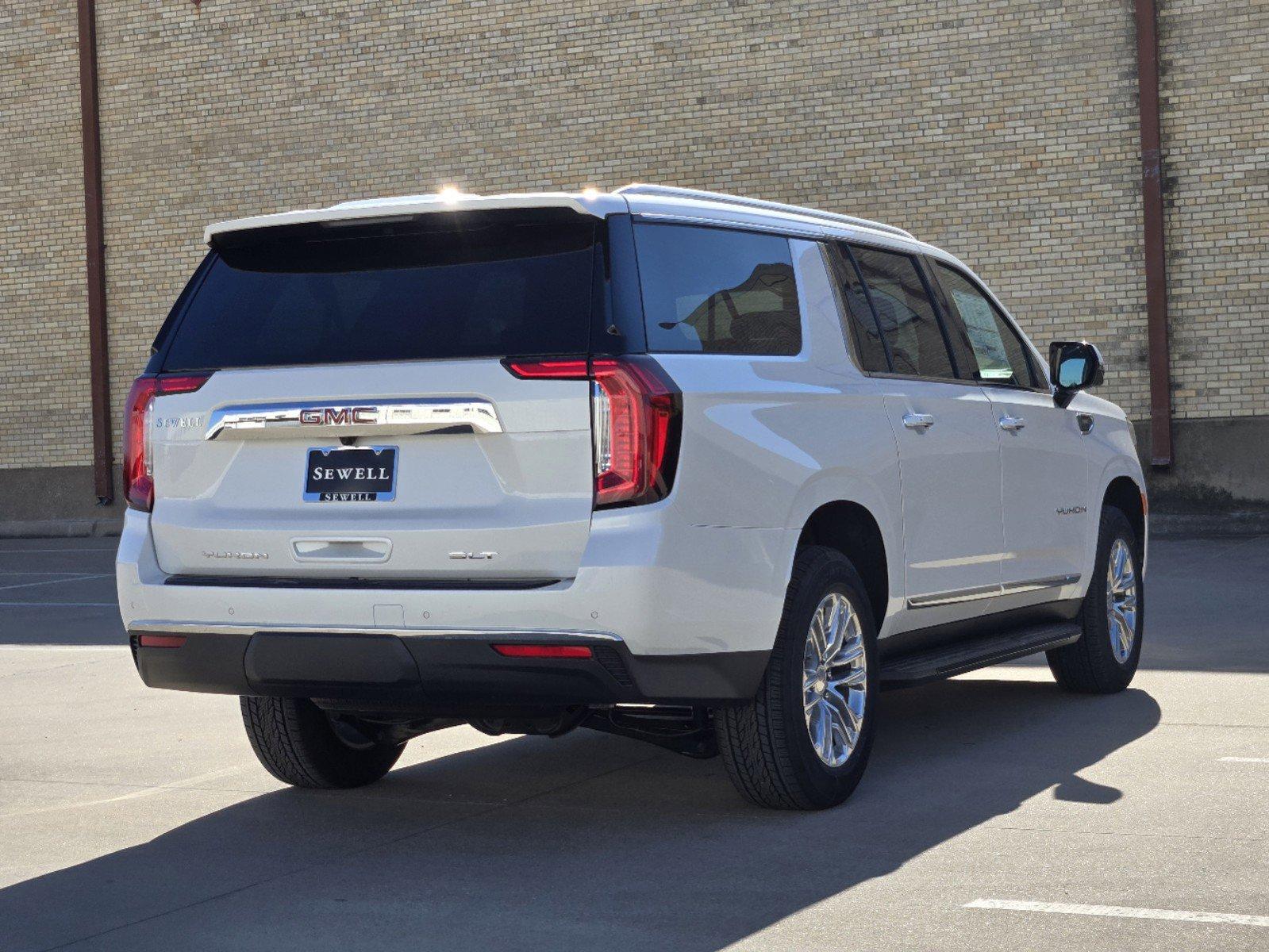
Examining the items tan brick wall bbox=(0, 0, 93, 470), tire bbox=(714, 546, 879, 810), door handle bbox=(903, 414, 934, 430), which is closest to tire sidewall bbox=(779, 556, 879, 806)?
tire bbox=(714, 546, 879, 810)

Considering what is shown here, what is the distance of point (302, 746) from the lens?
6.09 metres

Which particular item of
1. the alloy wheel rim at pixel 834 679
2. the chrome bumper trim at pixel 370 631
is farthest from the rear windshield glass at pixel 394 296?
the alloy wheel rim at pixel 834 679

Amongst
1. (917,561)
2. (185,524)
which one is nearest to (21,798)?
(185,524)

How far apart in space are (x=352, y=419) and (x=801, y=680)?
5.17 feet

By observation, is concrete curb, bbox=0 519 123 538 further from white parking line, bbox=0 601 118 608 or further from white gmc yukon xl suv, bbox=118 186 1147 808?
white gmc yukon xl suv, bbox=118 186 1147 808

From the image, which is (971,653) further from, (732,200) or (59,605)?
(59,605)

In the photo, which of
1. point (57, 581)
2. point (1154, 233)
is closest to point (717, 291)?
point (57, 581)

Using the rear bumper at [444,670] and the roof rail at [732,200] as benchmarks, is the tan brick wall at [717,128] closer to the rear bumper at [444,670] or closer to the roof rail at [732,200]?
the roof rail at [732,200]

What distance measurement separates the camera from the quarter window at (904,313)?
250 inches

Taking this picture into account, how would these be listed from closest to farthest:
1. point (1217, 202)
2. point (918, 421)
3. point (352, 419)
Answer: point (352, 419)
point (918, 421)
point (1217, 202)

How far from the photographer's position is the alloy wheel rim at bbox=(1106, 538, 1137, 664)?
7.95 metres

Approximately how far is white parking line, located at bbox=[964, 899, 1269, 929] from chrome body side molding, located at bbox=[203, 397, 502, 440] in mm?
1848

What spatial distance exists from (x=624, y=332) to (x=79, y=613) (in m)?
9.61

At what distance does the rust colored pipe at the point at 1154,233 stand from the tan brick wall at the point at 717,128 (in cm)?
16
